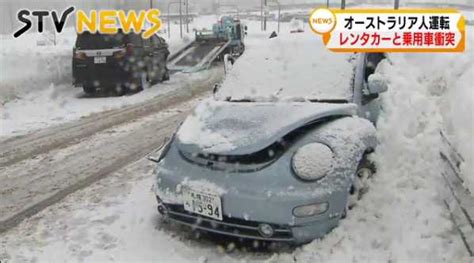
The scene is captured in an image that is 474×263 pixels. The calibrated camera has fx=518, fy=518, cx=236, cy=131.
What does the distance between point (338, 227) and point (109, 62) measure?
32.0ft

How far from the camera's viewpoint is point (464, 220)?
4105 millimetres

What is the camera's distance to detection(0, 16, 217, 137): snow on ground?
10.4 m

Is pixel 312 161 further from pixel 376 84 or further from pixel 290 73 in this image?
pixel 290 73

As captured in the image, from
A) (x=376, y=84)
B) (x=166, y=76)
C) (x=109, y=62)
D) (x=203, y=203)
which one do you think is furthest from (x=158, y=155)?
(x=166, y=76)

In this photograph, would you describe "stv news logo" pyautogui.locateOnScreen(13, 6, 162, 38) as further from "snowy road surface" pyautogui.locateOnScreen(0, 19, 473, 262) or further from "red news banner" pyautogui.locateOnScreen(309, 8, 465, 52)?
"snowy road surface" pyautogui.locateOnScreen(0, 19, 473, 262)

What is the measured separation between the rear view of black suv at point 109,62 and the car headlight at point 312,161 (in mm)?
9560

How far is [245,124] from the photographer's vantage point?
4.45 meters

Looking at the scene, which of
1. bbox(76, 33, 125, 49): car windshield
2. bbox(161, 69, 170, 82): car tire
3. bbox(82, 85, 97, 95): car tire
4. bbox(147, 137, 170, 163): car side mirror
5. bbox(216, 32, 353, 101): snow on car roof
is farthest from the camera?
bbox(161, 69, 170, 82): car tire

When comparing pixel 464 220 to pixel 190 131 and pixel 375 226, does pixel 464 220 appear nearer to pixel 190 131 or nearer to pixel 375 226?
pixel 375 226

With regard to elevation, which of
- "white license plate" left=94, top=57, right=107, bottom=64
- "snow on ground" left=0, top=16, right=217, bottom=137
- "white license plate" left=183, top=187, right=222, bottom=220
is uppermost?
"white license plate" left=94, top=57, right=107, bottom=64

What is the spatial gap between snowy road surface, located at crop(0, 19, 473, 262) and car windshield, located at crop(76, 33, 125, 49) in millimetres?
6922

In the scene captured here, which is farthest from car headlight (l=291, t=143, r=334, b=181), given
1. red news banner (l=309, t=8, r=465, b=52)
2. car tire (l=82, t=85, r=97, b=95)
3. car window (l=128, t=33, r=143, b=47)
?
car window (l=128, t=33, r=143, b=47)

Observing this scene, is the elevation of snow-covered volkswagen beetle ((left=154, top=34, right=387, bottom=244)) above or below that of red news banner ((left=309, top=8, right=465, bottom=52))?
below

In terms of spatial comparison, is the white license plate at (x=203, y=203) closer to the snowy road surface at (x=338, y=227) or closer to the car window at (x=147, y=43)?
the snowy road surface at (x=338, y=227)
